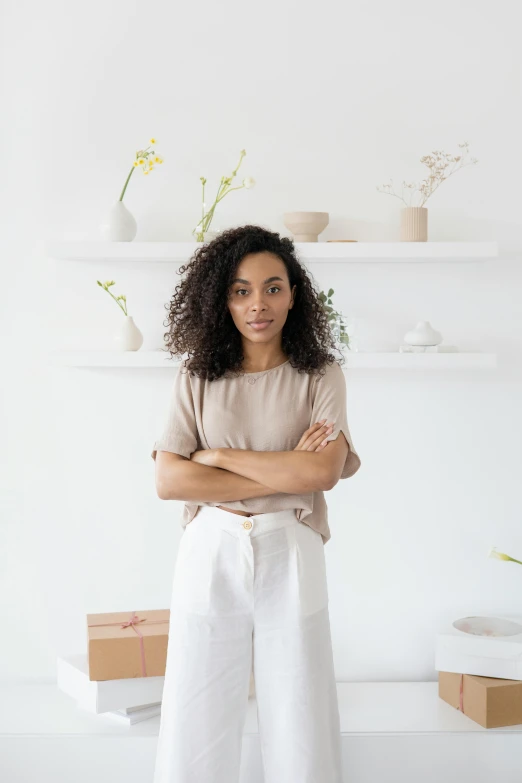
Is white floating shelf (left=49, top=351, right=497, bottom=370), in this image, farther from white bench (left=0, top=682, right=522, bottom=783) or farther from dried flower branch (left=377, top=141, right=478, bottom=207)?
white bench (left=0, top=682, right=522, bottom=783)

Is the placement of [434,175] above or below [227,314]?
above

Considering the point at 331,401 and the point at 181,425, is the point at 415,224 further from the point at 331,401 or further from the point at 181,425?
the point at 181,425

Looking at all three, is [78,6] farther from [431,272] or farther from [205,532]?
[205,532]

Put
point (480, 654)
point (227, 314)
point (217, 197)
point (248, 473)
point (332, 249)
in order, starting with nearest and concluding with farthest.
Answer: point (248, 473), point (227, 314), point (480, 654), point (332, 249), point (217, 197)

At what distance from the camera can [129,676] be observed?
2.25 meters

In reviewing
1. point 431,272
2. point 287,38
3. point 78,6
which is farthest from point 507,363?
point 78,6

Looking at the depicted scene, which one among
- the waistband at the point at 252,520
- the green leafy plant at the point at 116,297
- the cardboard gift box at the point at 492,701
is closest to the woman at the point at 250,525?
the waistband at the point at 252,520

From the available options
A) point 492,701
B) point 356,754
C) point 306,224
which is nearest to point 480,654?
point 492,701

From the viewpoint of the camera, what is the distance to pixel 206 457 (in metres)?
1.74

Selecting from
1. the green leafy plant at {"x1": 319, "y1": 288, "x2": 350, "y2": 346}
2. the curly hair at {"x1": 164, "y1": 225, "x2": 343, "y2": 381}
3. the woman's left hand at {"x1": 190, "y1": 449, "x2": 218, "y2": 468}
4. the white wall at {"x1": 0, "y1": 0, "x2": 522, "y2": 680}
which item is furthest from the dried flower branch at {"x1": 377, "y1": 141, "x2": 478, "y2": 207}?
the woman's left hand at {"x1": 190, "y1": 449, "x2": 218, "y2": 468}

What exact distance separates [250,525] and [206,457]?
169mm

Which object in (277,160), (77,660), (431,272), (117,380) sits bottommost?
(77,660)

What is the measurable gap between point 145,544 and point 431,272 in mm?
1281

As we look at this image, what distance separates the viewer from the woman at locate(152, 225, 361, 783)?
1.69 m
